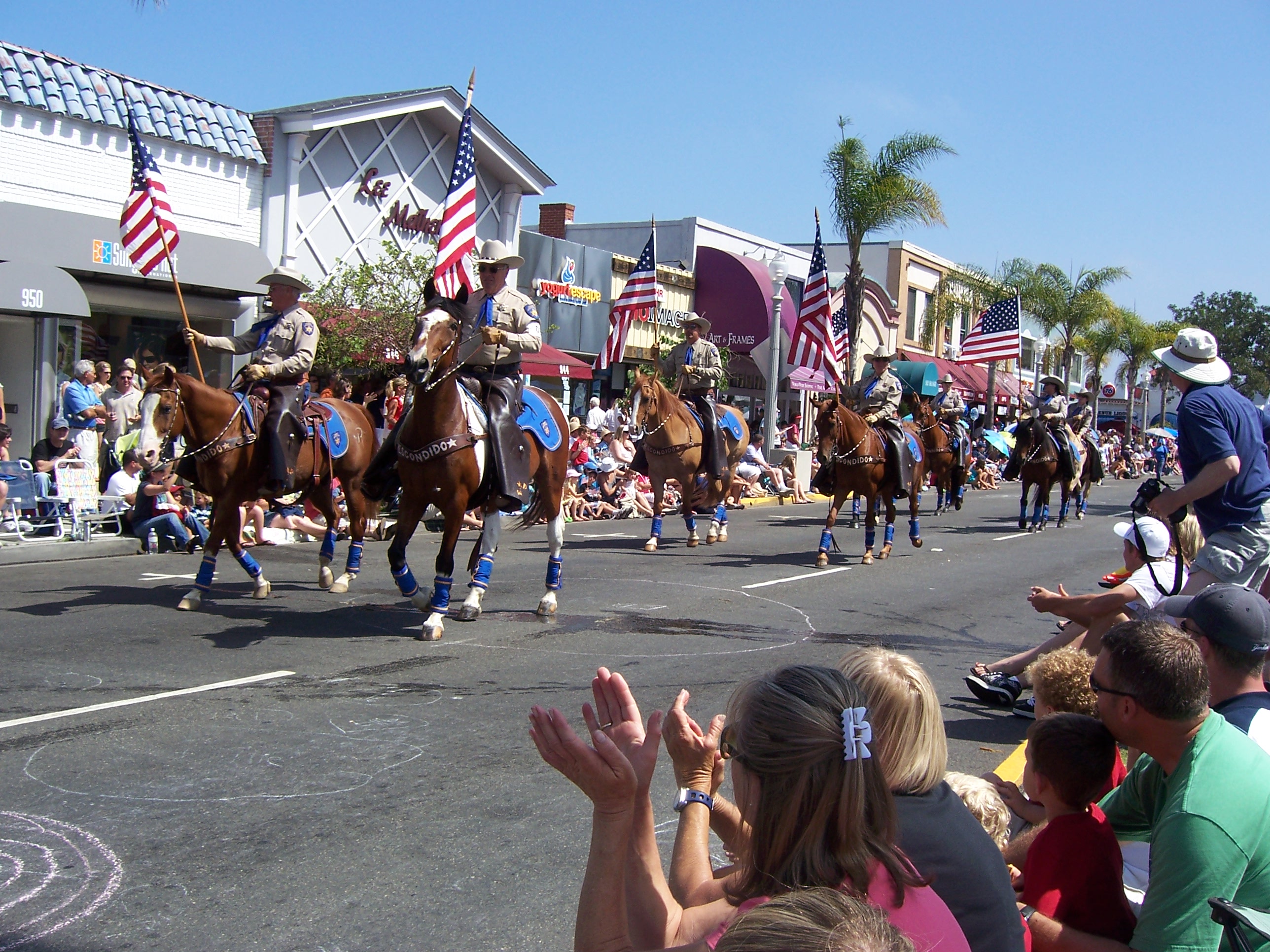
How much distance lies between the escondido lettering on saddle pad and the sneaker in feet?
14.5

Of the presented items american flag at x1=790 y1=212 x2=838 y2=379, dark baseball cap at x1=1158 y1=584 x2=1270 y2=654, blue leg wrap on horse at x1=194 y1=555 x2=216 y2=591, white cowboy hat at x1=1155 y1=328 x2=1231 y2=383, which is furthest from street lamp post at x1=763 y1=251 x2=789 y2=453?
dark baseball cap at x1=1158 y1=584 x2=1270 y2=654

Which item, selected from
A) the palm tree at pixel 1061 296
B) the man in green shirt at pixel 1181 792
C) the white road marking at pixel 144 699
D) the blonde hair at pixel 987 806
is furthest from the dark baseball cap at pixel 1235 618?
the palm tree at pixel 1061 296

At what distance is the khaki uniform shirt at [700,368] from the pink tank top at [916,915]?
46.9 feet

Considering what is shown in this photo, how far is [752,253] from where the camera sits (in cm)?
4172

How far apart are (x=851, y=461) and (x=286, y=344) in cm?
769

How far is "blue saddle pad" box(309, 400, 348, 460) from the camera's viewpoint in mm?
11656

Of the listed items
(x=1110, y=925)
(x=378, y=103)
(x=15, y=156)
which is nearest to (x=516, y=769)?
(x=1110, y=925)

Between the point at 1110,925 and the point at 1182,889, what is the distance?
371 millimetres

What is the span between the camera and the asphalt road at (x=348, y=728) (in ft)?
14.1

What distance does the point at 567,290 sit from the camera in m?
30.9

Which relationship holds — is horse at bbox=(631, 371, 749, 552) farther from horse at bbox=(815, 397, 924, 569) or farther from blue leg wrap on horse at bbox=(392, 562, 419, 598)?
blue leg wrap on horse at bbox=(392, 562, 419, 598)

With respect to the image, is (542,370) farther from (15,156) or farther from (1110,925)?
(1110,925)

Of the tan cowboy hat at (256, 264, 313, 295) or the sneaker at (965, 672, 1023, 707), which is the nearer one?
the sneaker at (965, 672, 1023, 707)

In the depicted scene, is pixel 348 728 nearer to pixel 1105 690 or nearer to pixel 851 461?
pixel 1105 690
